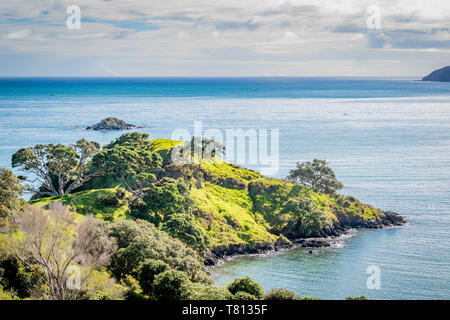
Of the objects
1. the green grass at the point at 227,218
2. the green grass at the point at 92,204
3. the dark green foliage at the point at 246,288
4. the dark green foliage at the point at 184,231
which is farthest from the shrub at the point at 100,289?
the green grass at the point at 227,218

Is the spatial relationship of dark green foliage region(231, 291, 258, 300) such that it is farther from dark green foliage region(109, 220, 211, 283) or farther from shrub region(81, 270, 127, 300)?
shrub region(81, 270, 127, 300)

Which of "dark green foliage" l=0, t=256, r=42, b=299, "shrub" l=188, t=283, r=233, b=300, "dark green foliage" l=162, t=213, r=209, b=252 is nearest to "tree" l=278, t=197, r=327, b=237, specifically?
"dark green foliage" l=162, t=213, r=209, b=252

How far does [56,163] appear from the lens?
250 ft

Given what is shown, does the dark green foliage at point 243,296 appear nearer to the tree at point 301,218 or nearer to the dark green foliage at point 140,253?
the dark green foliage at point 140,253

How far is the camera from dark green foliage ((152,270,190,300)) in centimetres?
4025

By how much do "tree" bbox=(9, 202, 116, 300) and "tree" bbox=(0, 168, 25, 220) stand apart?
12.7ft

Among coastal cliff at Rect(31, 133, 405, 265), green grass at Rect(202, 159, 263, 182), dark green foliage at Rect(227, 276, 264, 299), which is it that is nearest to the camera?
dark green foliage at Rect(227, 276, 264, 299)

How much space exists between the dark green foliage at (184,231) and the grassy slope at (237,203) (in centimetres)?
802

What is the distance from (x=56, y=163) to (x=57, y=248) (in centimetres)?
4476

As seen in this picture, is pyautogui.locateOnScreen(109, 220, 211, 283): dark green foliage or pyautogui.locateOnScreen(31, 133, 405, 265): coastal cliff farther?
pyautogui.locateOnScreen(31, 133, 405, 265): coastal cliff

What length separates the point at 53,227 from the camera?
114 feet
